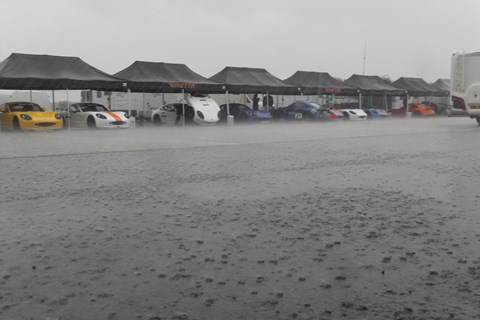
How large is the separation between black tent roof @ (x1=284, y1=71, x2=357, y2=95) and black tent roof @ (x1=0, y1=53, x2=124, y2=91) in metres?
12.2

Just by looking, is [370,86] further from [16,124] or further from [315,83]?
[16,124]

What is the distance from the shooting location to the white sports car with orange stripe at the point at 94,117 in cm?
2159

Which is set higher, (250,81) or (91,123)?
(250,81)

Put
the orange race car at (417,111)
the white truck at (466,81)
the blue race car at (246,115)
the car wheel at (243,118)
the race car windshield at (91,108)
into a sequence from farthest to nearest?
1. the orange race car at (417,111)
2. the car wheel at (243,118)
3. the blue race car at (246,115)
4. the race car windshield at (91,108)
5. the white truck at (466,81)

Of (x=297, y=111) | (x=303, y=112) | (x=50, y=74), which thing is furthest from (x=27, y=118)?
(x=303, y=112)

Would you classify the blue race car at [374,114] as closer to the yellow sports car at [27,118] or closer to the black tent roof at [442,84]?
the black tent roof at [442,84]

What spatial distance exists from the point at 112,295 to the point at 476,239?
237 centimetres

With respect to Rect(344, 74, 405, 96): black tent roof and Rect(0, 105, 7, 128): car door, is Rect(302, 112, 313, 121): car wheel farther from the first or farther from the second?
Rect(0, 105, 7, 128): car door

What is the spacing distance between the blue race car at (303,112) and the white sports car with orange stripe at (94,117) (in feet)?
36.1

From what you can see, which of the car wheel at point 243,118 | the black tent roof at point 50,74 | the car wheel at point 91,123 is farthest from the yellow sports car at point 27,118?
the car wheel at point 243,118

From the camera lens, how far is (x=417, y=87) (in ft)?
130

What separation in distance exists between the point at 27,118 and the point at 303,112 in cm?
1596

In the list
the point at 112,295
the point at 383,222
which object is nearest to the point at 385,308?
the point at 112,295

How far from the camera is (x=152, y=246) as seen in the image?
330cm
